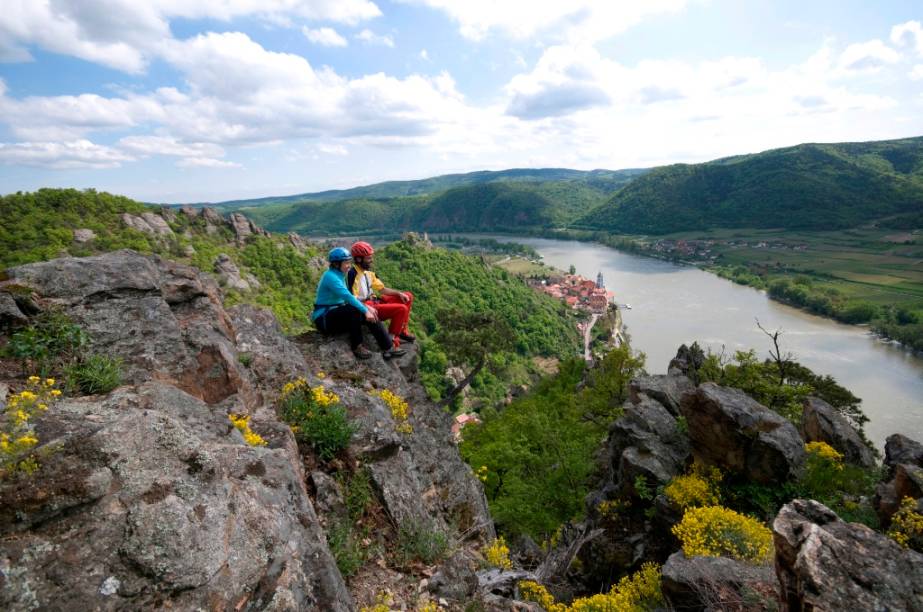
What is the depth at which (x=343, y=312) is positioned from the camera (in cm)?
866

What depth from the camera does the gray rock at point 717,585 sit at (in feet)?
19.7

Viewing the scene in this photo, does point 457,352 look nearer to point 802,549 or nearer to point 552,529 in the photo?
point 552,529

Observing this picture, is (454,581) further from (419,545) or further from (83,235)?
(83,235)

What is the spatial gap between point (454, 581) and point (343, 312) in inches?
202

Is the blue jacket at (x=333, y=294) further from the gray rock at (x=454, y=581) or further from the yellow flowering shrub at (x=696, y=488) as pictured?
the yellow flowering shrub at (x=696, y=488)

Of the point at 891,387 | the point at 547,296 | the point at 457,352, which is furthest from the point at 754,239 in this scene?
the point at 457,352

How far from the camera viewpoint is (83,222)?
35094mm

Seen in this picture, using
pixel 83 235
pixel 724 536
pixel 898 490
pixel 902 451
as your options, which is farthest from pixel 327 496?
pixel 83 235

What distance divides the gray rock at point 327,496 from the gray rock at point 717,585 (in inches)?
200

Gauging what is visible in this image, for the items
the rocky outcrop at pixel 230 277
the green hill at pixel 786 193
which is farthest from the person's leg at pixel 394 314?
the green hill at pixel 786 193

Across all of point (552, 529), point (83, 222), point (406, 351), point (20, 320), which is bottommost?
point (552, 529)

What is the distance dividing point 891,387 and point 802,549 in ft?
186

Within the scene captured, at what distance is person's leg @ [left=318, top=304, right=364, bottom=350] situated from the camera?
8.56 meters

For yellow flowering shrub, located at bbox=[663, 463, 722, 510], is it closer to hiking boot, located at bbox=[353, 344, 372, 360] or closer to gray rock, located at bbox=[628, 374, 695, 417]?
gray rock, located at bbox=[628, 374, 695, 417]
